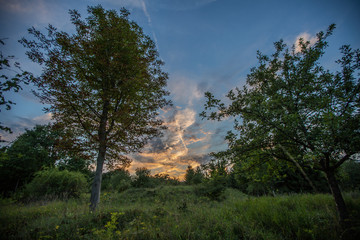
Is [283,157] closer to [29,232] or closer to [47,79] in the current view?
[29,232]

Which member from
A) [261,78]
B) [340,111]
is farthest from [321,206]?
[261,78]

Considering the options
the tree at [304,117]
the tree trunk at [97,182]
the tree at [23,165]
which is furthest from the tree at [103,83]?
the tree at [23,165]

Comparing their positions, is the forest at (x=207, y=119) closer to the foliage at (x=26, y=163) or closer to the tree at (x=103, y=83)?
the tree at (x=103, y=83)

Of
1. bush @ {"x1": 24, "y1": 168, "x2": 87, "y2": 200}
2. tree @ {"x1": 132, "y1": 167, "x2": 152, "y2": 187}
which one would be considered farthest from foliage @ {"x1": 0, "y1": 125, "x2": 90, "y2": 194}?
tree @ {"x1": 132, "y1": 167, "x2": 152, "y2": 187}

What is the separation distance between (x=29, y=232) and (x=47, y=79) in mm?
5391

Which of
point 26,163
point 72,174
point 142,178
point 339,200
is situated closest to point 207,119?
point 339,200

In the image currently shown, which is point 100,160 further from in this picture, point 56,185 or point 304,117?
point 56,185

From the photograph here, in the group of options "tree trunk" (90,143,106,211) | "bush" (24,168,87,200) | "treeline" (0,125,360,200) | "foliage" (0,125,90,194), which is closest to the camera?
"treeline" (0,125,360,200)

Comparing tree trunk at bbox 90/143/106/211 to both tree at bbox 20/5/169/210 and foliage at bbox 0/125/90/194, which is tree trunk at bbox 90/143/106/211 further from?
foliage at bbox 0/125/90/194

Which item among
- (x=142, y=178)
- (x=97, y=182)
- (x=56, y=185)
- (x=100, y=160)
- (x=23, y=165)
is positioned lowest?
(x=142, y=178)

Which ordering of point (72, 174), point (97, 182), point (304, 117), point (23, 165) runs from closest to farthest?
1. point (304, 117)
2. point (97, 182)
3. point (72, 174)
4. point (23, 165)

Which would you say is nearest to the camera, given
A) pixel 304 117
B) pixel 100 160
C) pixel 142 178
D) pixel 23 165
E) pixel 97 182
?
pixel 304 117

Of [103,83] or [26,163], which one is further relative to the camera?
[26,163]

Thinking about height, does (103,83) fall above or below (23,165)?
above
